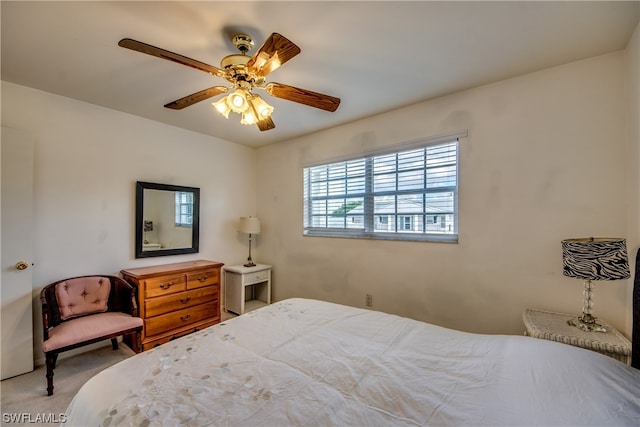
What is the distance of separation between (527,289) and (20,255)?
4.42 metres

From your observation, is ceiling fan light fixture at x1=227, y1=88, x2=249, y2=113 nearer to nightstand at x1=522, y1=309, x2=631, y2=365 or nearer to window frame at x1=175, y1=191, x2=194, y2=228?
window frame at x1=175, y1=191, x2=194, y2=228

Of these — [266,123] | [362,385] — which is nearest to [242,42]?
[266,123]

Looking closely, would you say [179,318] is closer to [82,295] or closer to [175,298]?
[175,298]

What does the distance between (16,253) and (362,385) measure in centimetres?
313

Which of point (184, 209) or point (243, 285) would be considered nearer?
point (184, 209)

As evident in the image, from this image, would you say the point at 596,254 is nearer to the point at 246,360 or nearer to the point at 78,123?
the point at 246,360

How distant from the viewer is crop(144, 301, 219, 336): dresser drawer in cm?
283

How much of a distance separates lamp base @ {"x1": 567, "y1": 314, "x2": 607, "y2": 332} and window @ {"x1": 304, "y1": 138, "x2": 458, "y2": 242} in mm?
1080

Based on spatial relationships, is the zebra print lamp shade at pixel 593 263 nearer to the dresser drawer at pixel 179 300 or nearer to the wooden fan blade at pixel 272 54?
the wooden fan blade at pixel 272 54

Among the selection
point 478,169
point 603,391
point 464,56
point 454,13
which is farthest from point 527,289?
point 454,13

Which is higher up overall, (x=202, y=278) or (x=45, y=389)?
(x=202, y=278)

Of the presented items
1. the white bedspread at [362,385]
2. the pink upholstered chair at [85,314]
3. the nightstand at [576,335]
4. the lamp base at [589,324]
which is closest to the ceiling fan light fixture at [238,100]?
the white bedspread at [362,385]

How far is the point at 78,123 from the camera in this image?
9.09ft

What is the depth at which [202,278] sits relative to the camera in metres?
3.28
